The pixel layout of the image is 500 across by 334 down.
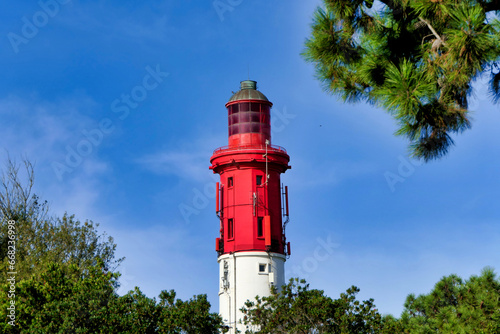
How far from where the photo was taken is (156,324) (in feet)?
89.9

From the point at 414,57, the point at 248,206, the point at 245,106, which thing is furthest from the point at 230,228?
the point at 414,57

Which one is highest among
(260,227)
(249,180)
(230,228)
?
(249,180)

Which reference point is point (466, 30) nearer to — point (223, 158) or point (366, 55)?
point (366, 55)

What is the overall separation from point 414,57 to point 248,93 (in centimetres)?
3159

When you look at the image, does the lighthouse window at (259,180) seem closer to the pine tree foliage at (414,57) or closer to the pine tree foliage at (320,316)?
the pine tree foliage at (320,316)

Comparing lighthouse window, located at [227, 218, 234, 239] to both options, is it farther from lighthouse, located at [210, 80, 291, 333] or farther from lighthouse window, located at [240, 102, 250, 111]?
lighthouse window, located at [240, 102, 250, 111]

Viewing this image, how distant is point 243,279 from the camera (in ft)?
138

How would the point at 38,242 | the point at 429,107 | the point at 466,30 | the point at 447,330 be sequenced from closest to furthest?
the point at 466,30 → the point at 429,107 → the point at 447,330 → the point at 38,242

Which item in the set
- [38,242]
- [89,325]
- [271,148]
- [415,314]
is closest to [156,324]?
[89,325]

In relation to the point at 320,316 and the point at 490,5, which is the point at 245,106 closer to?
the point at 320,316

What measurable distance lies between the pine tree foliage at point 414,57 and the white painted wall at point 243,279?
2799 centimetres

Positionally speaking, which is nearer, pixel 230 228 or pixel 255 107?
pixel 230 228

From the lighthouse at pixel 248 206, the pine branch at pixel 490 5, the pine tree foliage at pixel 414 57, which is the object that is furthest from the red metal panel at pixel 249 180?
the pine branch at pixel 490 5

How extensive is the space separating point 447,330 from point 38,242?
75.1 ft
